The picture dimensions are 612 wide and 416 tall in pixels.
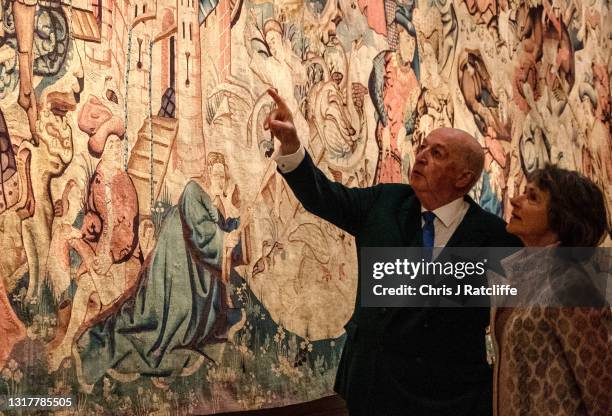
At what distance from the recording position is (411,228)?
15.2 ft

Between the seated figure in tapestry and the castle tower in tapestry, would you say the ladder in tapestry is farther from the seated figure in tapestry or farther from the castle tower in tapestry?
the seated figure in tapestry

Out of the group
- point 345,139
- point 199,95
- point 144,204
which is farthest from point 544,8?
point 144,204

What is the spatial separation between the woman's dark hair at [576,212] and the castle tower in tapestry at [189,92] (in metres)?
2.09

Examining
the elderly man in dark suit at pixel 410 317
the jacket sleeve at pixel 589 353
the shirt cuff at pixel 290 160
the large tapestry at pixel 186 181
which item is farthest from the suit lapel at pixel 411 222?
the large tapestry at pixel 186 181

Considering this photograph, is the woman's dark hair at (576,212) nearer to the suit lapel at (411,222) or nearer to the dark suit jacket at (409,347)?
the dark suit jacket at (409,347)

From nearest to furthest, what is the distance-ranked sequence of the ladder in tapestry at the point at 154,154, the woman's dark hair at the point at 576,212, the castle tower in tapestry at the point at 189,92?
1. the woman's dark hair at the point at 576,212
2. the ladder in tapestry at the point at 154,154
3. the castle tower in tapestry at the point at 189,92

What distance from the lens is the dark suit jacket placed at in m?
4.43

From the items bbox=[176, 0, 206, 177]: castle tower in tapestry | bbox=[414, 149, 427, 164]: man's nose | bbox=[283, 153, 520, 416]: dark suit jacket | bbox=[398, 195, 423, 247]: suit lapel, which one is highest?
bbox=[176, 0, 206, 177]: castle tower in tapestry

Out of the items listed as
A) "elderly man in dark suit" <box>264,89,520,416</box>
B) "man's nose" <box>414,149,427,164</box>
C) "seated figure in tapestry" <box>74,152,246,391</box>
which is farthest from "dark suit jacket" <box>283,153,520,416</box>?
"seated figure in tapestry" <box>74,152,246,391</box>

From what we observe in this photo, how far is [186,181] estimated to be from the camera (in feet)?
17.2

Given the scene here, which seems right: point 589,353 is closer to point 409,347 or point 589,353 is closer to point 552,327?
point 552,327

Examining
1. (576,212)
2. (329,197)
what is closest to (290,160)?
(329,197)

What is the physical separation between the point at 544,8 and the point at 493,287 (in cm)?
508

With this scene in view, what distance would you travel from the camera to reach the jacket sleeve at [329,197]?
4425 millimetres
